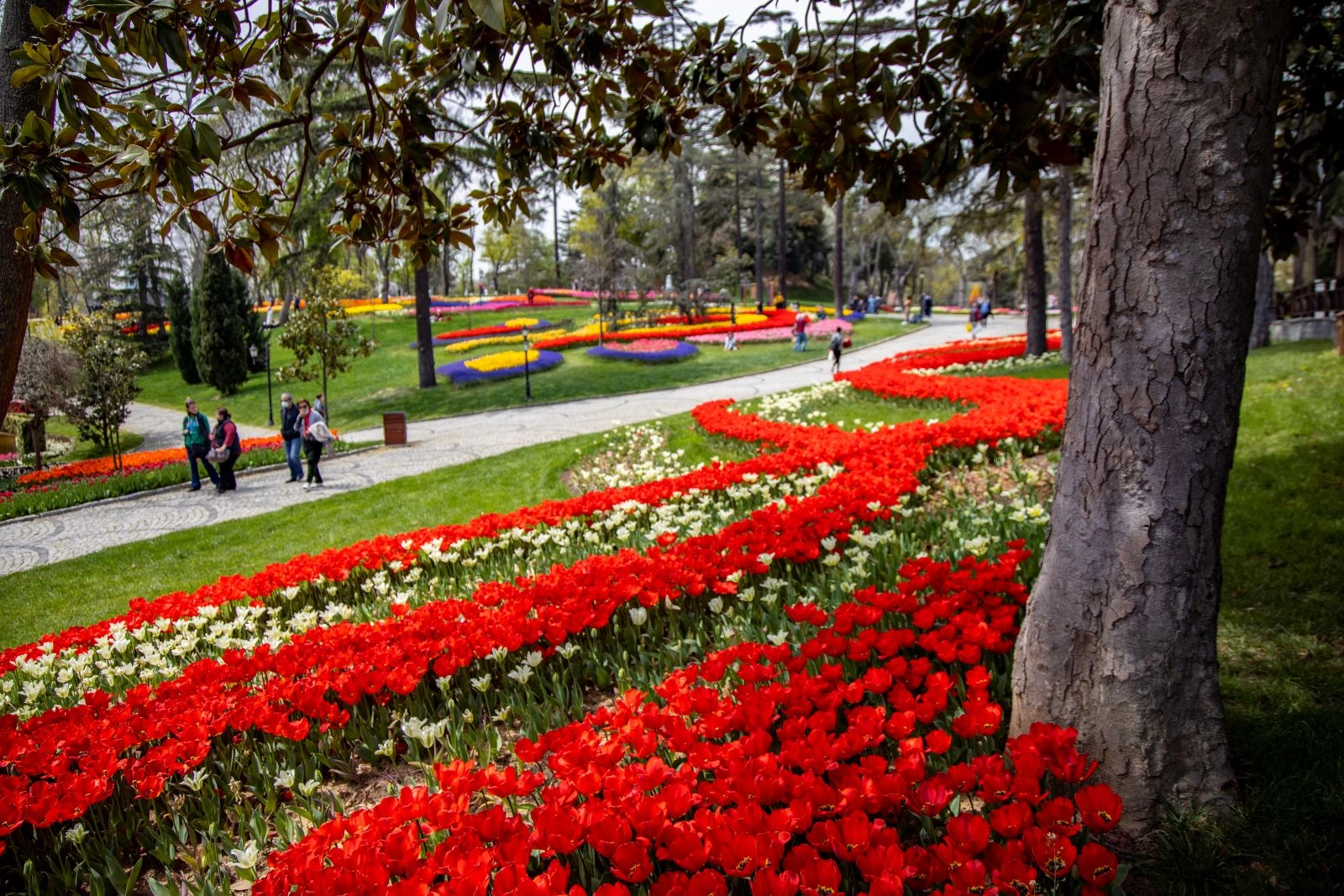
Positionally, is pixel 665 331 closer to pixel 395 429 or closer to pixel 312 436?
pixel 395 429

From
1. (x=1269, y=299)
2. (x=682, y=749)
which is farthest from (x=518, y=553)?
(x=1269, y=299)

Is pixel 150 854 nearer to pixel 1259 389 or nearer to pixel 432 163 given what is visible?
pixel 432 163

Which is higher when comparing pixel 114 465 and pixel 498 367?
pixel 498 367

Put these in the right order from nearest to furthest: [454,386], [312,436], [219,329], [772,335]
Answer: [312,436] → [454,386] → [219,329] → [772,335]

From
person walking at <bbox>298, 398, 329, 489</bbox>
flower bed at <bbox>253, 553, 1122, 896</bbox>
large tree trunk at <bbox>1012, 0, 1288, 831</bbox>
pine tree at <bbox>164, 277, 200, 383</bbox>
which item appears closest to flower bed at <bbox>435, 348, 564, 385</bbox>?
person walking at <bbox>298, 398, 329, 489</bbox>

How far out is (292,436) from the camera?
12.8 m

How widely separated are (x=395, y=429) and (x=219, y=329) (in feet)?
60.0

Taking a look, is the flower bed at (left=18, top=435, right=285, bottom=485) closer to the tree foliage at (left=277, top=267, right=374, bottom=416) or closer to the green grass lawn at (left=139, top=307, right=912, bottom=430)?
the tree foliage at (left=277, top=267, right=374, bottom=416)

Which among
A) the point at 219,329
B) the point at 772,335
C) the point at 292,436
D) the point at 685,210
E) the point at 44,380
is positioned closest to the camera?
the point at 292,436

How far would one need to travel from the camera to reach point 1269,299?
14.6 m

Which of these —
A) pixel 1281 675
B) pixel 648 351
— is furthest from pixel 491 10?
pixel 648 351

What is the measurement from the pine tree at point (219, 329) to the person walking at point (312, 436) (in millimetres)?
20158

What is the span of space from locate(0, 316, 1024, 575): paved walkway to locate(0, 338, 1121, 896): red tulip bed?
6.44 metres

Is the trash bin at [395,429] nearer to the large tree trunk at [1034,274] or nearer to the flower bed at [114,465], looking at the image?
the flower bed at [114,465]
